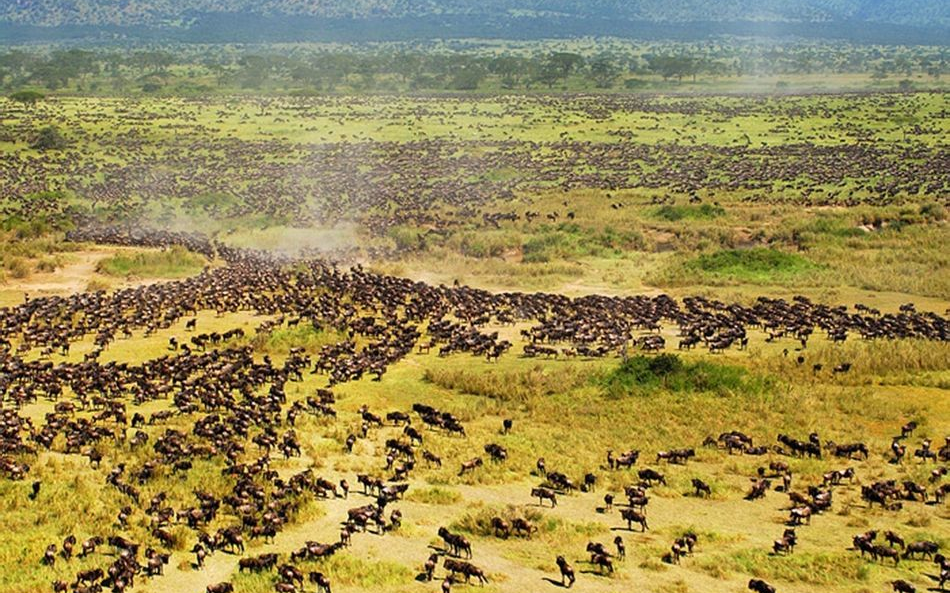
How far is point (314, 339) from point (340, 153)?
5950 centimetres

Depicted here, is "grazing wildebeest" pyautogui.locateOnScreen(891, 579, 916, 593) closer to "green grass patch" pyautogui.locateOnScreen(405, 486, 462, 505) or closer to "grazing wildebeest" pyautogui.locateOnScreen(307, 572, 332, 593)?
"green grass patch" pyautogui.locateOnScreen(405, 486, 462, 505)

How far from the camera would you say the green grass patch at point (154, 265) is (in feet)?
156

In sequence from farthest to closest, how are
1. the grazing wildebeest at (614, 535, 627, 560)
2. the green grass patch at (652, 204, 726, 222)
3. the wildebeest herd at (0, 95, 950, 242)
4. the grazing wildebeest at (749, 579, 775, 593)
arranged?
the wildebeest herd at (0, 95, 950, 242) < the green grass patch at (652, 204, 726, 222) < the grazing wildebeest at (614, 535, 627, 560) < the grazing wildebeest at (749, 579, 775, 593)

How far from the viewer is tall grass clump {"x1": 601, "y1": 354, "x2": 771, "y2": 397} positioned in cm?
2856

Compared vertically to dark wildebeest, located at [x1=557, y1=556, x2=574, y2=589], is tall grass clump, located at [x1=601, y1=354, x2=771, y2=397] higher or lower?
lower

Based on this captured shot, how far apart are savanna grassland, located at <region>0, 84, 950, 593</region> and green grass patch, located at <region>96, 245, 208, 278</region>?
0.82 ft

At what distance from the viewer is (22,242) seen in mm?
54406

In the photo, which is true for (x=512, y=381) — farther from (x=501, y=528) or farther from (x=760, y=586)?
(x=760, y=586)

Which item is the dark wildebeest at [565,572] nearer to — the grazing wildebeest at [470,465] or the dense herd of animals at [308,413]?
the dense herd of animals at [308,413]

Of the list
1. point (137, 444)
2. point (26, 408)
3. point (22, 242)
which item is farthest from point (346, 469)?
point (22, 242)

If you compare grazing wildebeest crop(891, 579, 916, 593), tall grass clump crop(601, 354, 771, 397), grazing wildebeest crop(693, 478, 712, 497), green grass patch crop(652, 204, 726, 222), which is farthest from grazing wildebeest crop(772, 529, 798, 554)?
green grass patch crop(652, 204, 726, 222)

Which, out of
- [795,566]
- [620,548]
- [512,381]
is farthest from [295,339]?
[795,566]

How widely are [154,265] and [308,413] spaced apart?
25.0 metres

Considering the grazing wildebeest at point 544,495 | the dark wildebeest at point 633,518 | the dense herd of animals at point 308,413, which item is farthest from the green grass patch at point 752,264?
the dark wildebeest at point 633,518
